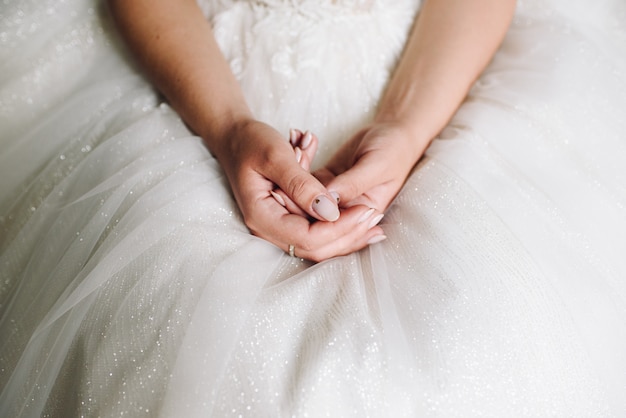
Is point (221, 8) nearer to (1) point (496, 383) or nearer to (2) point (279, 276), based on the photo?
(2) point (279, 276)

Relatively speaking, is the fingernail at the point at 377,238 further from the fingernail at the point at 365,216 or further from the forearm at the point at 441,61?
the forearm at the point at 441,61

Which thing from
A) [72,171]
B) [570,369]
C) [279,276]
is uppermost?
[72,171]

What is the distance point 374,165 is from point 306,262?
0.15 m

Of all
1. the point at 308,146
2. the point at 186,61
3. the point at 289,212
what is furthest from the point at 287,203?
the point at 186,61

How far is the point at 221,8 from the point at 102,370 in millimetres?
665

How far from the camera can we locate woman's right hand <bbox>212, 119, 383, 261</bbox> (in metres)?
0.63

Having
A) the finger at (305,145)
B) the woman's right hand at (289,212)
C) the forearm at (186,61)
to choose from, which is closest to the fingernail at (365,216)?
the woman's right hand at (289,212)

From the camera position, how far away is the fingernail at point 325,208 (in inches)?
24.4

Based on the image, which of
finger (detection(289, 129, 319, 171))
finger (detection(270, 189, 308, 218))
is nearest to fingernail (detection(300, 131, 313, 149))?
finger (detection(289, 129, 319, 171))

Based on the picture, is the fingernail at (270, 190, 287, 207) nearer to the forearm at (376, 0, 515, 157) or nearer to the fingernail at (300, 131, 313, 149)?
the fingernail at (300, 131, 313, 149)

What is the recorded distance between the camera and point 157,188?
653 mm

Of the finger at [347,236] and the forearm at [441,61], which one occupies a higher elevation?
the forearm at [441,61]

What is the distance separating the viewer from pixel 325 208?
2.05ft

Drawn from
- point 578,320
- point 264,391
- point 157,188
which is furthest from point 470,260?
point 157,188
